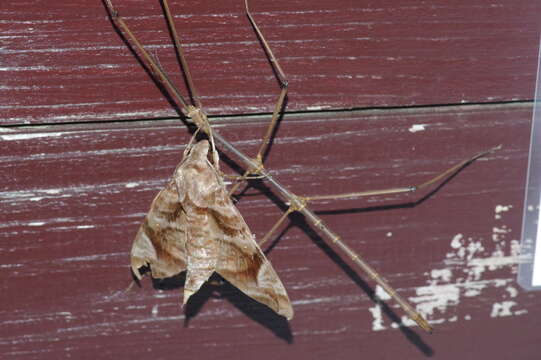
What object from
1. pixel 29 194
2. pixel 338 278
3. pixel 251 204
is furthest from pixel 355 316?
pixel 29 194

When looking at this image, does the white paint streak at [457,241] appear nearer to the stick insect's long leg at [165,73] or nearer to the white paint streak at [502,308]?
the white paint streak at [502,308]

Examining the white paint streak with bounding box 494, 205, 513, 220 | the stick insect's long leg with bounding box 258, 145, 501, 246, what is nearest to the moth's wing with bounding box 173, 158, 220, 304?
the stick insect's long leg with bounding box 258, 145, 501, 246

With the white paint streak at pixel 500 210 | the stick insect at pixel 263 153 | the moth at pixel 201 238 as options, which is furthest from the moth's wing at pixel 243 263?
the white paint streak at pixel 500 210

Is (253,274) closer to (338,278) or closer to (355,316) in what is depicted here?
(338,278)

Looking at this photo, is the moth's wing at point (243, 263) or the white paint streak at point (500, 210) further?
the white paint streak at point (500, 210)

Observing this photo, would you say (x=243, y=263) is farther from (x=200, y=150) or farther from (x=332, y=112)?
(x=332, y=112)

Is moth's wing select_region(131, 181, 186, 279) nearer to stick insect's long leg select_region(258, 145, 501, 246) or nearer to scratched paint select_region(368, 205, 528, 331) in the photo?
stick insect's long leg select_region(258, 145, 501, 246)

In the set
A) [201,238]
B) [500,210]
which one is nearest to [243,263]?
[201,238]
